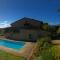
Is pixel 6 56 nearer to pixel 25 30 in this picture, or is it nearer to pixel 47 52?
pixel 25 30

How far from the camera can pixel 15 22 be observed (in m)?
2.41

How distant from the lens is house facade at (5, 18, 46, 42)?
2.29 meters

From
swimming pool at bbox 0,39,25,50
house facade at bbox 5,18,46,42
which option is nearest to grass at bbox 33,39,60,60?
house facade at bbox 5,18,46,42

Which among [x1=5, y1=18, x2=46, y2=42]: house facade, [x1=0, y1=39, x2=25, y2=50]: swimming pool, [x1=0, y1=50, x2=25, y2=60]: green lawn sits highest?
[x1=5, y1=18, x2=46, y2=42]: house facade

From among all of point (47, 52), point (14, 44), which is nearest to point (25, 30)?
point (14, 44)

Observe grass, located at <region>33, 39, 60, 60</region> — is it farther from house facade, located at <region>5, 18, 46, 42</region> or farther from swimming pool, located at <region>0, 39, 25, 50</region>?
swimming pool, located at <region>0, 39, 25, 50</region>

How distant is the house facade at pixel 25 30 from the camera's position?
2.29 metres

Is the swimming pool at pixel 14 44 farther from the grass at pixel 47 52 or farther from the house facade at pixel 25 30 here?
the grass at pixel 47 52

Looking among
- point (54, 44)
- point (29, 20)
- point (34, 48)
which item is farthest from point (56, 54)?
point (29, 20)

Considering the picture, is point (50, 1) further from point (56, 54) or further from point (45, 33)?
point (56, 54)

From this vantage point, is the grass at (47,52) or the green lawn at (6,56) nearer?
the grass at (47,52)

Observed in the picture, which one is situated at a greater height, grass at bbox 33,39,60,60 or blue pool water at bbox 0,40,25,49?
blue pool water at bbox 0,40,25,49

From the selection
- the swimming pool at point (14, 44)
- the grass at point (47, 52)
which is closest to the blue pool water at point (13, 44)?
the swimming pool at point (14, 44)

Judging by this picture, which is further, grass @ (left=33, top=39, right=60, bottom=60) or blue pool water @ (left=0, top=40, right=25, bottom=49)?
blue pool water @ (left=0, top=40, right=25, bottom=49)
